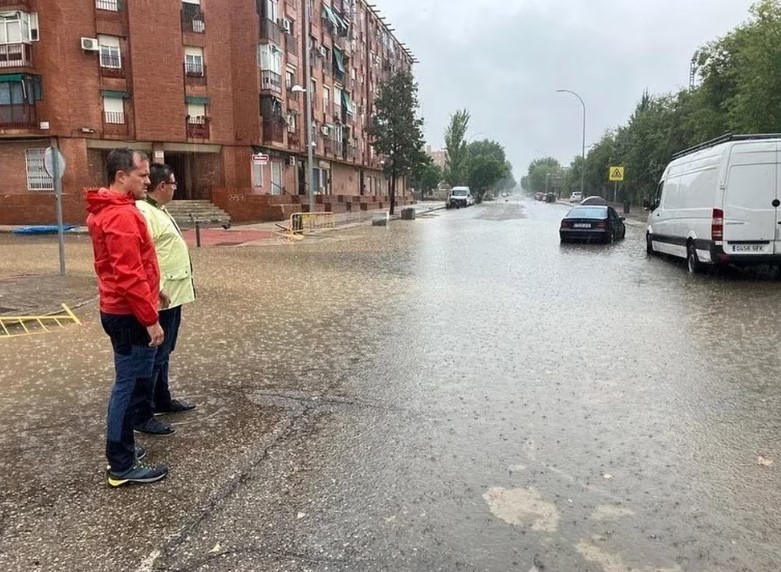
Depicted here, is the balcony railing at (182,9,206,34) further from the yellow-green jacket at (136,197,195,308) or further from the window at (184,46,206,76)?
the yellow-green jacket at (136,197,195,308)

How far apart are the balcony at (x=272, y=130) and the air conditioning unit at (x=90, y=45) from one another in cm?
899

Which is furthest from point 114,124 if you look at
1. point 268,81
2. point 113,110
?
point 268,81

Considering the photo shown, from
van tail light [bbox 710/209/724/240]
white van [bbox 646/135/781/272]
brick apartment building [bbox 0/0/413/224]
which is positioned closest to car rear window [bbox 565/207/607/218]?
white van [bbox 646/135/781/272]

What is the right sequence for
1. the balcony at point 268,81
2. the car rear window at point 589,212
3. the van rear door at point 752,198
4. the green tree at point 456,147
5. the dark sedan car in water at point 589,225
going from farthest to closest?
1. the green tree at point 456,147
2. the balcony at point 268,81
3. the car rear window at point 589,212
4. the dark sedan car in water at point 589,225
5. the van rear door at point 752,198

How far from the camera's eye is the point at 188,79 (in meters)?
34.4

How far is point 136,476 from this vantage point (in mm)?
3703

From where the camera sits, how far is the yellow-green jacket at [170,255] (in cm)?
436

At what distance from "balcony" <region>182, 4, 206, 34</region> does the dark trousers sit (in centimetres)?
3370

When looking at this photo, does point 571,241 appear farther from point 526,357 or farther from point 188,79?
point 188,79

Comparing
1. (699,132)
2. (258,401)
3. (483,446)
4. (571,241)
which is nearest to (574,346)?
(483,446)

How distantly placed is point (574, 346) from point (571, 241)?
1511 centimetres

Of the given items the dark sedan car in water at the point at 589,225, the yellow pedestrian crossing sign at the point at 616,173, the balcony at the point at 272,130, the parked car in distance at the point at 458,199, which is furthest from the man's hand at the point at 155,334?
the parked car in distance at the point at 458,199

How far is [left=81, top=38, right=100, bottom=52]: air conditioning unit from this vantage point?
31922 mm

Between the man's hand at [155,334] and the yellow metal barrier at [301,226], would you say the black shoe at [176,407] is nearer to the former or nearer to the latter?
the man's hand at [155,334]
